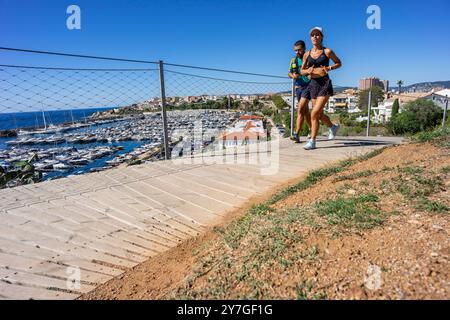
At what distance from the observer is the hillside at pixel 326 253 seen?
3.76ft

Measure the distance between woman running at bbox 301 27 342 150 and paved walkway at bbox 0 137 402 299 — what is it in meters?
1.18

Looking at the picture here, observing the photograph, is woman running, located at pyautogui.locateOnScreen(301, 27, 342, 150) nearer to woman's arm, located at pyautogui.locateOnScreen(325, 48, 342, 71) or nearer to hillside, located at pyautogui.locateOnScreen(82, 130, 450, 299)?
woman's arm, located at pyautogui.locateOnScreen(325, 48, 342, 71)

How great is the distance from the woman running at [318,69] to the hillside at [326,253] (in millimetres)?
2497

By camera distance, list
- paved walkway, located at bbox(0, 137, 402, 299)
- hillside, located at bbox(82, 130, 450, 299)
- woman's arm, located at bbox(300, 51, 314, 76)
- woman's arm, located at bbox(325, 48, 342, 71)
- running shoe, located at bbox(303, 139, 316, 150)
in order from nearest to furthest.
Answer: hillside, located at bbox(82, 130, 450, 299), paved walkway, located at bbox(0, 137, 402, 299), woman's arm, located at bbox(325, 48, 342, 71), woman's arm, located at bbox(300, 51, 314, 76), running shoe, located at bbox(303, 139, 316, 150)

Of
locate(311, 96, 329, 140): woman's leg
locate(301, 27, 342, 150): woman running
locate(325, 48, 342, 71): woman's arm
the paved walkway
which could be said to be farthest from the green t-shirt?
the paved walkway

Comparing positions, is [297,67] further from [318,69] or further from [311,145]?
[311,145]

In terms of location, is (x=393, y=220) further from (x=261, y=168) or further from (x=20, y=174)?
(x=20, y=174)

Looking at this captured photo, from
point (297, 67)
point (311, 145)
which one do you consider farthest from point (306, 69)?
point (311, 145)

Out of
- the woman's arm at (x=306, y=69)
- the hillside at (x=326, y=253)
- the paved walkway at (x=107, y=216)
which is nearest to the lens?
the hillside at (x=326, y=253)

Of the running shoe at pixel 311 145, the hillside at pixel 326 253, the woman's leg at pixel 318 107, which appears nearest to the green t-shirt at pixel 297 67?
the woman's leg at pixel 318 107

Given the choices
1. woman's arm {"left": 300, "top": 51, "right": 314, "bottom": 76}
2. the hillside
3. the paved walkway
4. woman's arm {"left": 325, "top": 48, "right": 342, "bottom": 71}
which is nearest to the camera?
the hillside

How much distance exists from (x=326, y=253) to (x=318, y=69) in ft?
12.4

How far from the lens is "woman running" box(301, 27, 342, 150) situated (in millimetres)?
4352

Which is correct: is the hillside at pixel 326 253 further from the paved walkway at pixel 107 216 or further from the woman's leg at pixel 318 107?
the woman's leg at pixel 318 107
